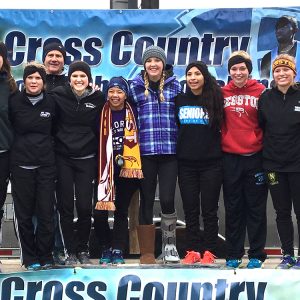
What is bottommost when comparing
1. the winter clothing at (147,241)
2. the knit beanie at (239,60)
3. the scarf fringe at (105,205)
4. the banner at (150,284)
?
the banner at (150,284)

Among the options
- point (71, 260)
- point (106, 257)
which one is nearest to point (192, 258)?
point (106, 257)

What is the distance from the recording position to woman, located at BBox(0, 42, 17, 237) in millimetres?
5012

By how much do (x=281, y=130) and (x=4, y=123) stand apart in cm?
221

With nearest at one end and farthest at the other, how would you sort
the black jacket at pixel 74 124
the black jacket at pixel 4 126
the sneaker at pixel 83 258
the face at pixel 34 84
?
the black jacket at pixel 4 126
the face at pixel 34 84
the black jacket at pixel 74 124
the sneaker at pixel 83 258

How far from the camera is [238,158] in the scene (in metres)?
5.30

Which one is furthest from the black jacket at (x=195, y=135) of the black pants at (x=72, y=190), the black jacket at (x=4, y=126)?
the black jacket at (x=4, y=126)

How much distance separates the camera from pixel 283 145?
5.07 m

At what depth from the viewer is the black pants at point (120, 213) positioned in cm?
543

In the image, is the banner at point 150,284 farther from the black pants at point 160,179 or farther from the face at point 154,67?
the face at point 154,67

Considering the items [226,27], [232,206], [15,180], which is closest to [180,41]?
[226,27]

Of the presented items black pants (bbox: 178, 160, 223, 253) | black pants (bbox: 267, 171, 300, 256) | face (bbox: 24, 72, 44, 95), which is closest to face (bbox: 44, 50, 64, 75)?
face (bbox: 24, 72, 44, 95)

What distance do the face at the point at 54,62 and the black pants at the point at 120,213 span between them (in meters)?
1.11

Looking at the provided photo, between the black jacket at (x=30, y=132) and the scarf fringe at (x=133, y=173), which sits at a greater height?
the black jacket at (x=30, y=132)

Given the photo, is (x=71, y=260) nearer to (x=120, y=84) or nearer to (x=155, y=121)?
(x=155, y=121)
